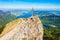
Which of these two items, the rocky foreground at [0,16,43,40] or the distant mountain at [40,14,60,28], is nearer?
the rocky foreground at [0,16,43,40]

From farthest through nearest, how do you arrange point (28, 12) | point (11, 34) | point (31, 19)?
1. point (28, 12)
2. point (31, 19)
3. point (11, 34)

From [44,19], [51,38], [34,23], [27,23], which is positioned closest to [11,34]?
[27,23]

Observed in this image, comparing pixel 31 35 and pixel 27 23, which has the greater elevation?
pixel 27 23

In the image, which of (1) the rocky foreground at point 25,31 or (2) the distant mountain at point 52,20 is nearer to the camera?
(1) the rocky foreground at point 25,31

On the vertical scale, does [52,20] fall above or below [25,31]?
below

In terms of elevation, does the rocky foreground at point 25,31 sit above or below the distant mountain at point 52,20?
above

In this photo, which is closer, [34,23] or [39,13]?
[34,23]

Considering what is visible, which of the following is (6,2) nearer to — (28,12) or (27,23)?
(28,12)

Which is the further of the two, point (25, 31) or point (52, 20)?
point (52, 20)

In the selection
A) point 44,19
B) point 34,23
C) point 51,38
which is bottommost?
point 51,38

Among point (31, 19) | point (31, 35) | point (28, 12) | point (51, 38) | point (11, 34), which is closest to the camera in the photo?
point (11, 34)

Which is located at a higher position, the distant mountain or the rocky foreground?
the rocky foreground
